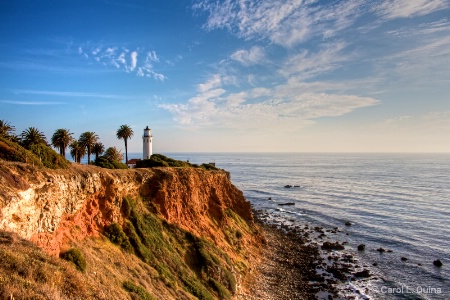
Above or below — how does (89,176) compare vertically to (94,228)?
above

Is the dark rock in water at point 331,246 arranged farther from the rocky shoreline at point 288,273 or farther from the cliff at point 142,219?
the cliff at point 142,219

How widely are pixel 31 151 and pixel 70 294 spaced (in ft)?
53.8

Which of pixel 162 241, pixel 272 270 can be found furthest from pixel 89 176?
pixel 272 270

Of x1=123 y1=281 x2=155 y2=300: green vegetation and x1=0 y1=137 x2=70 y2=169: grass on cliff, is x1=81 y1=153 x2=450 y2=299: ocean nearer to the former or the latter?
→ x1=123 y1=281 x2=155 y2=300: green vegetation

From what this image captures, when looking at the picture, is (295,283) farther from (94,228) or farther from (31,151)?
(31,151)

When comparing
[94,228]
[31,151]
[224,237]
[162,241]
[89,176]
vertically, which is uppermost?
[31,151]

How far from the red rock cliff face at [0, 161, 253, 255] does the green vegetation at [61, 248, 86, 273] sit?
62cm

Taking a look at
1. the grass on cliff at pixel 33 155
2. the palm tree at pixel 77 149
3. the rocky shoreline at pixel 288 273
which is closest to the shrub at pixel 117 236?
the grass on cliff at pixel 33 155

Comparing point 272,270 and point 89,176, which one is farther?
point 272,270

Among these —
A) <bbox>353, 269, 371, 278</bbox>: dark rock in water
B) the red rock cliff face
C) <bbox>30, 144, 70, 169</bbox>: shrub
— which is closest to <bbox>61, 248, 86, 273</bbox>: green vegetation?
the red rock cliff face

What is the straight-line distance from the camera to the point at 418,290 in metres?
38.5

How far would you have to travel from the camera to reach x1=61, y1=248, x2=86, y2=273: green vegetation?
1962 centimetres

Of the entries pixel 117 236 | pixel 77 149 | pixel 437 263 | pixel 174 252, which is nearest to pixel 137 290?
pixel 117 236

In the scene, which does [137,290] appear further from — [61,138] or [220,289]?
[61,138]
